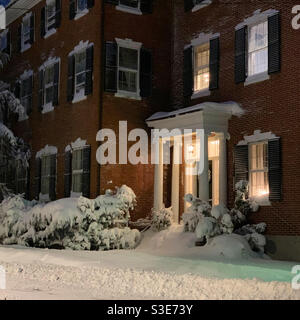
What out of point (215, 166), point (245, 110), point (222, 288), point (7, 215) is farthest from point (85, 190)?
point (222, 288)

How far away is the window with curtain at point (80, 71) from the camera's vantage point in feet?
62.4

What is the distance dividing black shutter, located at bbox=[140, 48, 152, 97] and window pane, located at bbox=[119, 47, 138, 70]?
0.80 ft

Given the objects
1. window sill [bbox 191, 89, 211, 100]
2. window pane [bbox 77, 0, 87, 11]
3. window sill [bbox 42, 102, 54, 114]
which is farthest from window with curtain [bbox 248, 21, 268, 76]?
window sill [bbox 42, 102, 54, 114]

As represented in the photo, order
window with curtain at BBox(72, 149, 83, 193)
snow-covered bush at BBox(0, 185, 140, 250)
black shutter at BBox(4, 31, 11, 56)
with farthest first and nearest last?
black shutter at BBox(4, 31, 11, 56) < window with curtain at BBox(72, 149, 83, 193) < snow-covered bush at BBox(0, 185, 140, 250)

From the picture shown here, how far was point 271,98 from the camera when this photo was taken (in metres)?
15.3

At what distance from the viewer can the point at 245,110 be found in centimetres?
1611

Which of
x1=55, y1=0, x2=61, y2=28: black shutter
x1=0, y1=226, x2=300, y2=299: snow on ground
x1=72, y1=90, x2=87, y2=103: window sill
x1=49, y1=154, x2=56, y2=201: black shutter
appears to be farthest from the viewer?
x1=55, y1=0, x2=61, y2=28: black shutter

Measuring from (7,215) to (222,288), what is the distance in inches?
416

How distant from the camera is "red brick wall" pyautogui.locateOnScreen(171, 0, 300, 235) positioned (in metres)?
14.4

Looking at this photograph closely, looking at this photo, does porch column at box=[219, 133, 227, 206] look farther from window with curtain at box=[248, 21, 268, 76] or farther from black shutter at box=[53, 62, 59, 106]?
black shutter at box=[53, 62, 59, 106]

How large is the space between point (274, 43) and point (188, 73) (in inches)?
157

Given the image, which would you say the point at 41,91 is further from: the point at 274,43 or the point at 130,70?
the point at 274,43

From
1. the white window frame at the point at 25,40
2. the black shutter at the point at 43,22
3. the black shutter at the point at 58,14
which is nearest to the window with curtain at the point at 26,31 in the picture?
the white window frame at the point at 25,40

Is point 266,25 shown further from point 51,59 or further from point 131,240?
point 51,59
